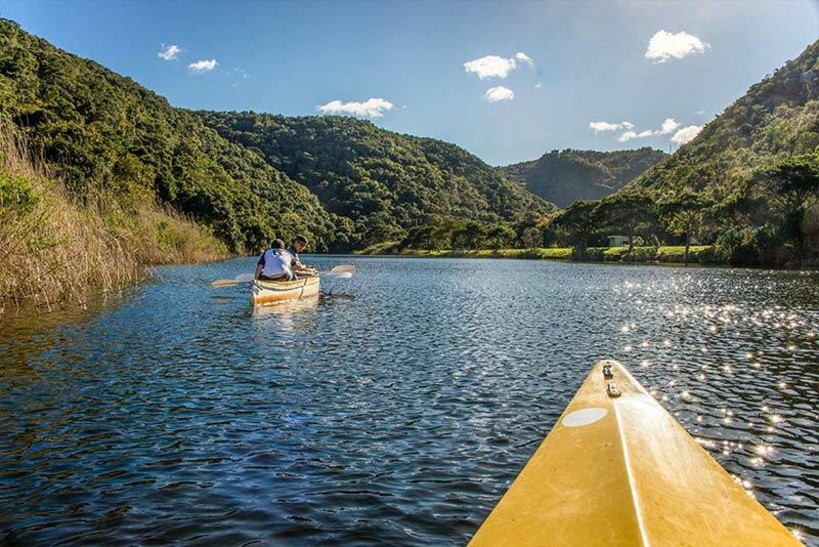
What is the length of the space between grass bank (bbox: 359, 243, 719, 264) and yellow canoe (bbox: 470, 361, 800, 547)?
75.1 m

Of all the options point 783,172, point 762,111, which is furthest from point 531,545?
point 762,111

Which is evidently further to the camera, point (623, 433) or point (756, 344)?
point (756, 344)

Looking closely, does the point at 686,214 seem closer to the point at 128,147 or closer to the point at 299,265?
the point at 299,265

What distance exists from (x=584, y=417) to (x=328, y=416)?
4.29 metres

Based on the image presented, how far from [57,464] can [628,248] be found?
9588 cm

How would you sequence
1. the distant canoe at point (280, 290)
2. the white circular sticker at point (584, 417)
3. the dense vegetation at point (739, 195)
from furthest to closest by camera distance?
1. the dense vegetation at point (739, 195)
2. the distant canoe at point (280, 290)
3. the white circular sticker at point (584, 417)

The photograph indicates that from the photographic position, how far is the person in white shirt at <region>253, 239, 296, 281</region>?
2436 cm

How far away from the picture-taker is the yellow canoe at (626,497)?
3.68m

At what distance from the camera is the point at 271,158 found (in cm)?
16562

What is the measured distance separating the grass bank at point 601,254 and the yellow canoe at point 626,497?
75.1 meters

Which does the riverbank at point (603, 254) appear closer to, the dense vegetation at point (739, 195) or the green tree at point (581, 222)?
the dense vegetation at point (739, 195)

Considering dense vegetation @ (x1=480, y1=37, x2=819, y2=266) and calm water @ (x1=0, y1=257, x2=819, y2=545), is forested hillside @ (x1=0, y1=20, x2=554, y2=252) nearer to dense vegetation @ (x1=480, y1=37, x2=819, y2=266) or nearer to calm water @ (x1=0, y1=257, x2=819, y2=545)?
calm water @ (x1=0, y1=257, x2=819, y2=545)

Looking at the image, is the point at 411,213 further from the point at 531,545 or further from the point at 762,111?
the point at 531,545

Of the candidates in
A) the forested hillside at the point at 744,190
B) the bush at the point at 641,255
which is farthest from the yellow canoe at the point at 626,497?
the bush at the point at 641,255
